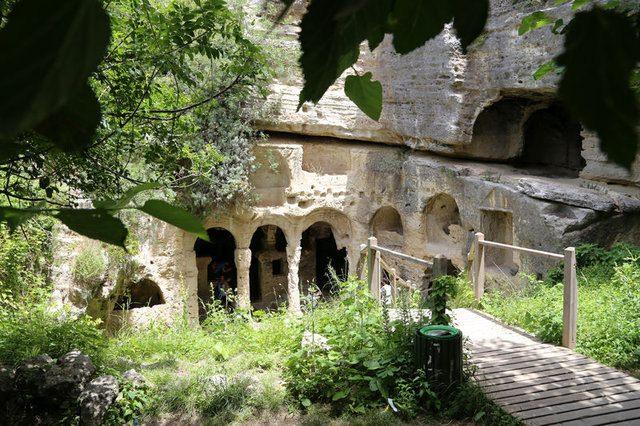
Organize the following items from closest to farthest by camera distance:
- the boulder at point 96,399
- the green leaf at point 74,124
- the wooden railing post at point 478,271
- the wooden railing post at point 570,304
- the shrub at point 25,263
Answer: the green leaf at point 74,124
the boulder at point 96,399
the wooden railing post at point 570,304
the shrub at point 25,263
the wooden railing post at point 478,271

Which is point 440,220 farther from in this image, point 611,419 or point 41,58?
point 41,58

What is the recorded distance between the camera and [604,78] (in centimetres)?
22

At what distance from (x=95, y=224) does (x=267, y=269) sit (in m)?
14.5

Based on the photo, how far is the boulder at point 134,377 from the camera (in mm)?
4727

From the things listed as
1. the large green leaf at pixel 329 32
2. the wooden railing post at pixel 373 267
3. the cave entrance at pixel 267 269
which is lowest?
the cave entrance at pixel 267 269

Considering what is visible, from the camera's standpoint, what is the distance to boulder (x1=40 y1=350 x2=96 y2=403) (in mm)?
4426

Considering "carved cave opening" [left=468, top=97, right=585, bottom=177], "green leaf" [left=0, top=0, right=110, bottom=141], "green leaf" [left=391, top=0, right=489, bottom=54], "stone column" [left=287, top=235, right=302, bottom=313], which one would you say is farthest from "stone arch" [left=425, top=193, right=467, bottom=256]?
"green leaf" [left=0, top=0, right=110, bottom=141]

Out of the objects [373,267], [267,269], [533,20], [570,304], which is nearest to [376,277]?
[373,267]

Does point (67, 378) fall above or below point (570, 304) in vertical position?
below

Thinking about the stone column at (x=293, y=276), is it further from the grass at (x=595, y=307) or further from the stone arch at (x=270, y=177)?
the grass at (x=595, y=307)

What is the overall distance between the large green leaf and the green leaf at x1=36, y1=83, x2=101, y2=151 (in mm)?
127

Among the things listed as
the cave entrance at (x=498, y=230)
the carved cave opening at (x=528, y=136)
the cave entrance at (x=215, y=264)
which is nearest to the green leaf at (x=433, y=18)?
the cave entrance at (x=498, y=230)

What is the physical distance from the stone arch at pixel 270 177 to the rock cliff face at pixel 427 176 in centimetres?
3

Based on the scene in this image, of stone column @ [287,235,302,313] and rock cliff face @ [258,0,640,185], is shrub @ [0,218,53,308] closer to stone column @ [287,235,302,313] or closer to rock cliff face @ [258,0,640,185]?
rock cliff face @ [258,0,640,185]
